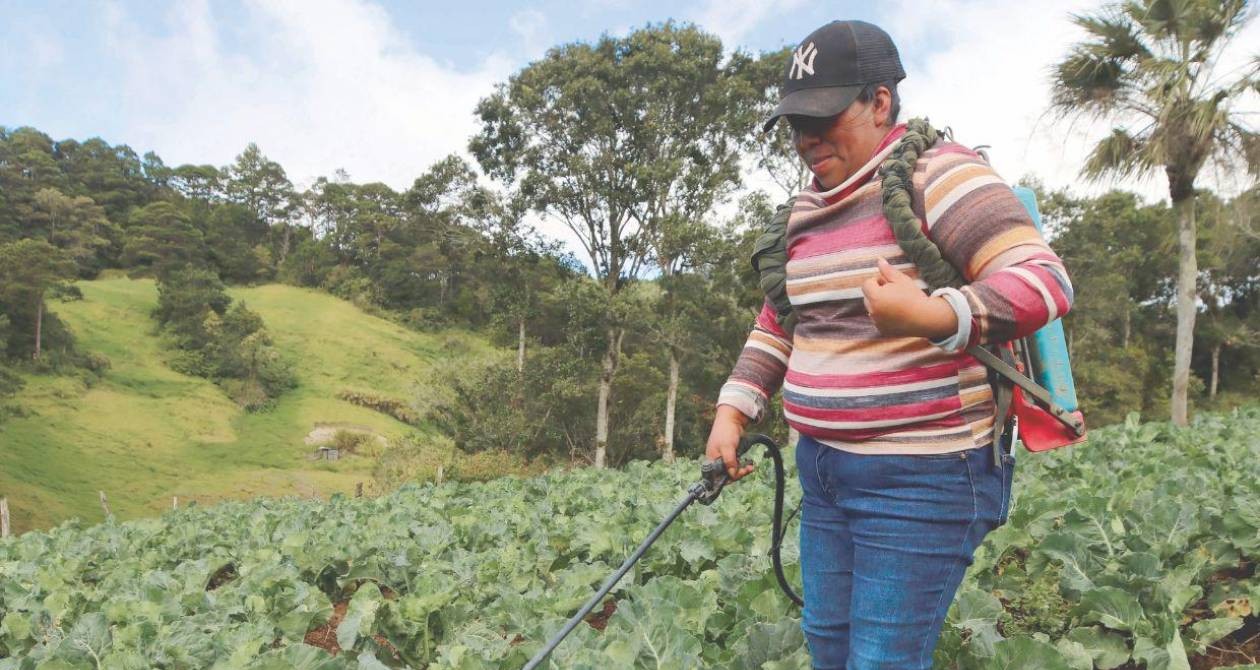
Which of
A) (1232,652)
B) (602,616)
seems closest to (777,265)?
(1232,652)

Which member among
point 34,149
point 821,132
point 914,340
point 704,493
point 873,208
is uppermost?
point 34,149

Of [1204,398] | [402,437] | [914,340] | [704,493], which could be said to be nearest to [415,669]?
[704,493]

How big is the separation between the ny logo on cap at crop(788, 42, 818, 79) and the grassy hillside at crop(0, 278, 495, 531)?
3018 cm

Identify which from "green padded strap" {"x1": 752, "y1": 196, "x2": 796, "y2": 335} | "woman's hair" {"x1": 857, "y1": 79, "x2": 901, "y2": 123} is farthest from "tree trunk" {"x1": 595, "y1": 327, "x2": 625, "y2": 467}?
"woman's hair" {"x1": 857, "y1": 79, "x2": 901, "y2": 123}

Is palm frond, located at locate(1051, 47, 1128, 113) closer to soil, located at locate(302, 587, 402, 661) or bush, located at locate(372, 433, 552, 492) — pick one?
soil, located at locate(302, 587, 402, 661)

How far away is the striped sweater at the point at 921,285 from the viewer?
48.2 inches

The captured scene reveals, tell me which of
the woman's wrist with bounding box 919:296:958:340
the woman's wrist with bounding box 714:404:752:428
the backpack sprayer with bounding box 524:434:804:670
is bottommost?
the backpack sprayer with bounding box 524:434:804:670

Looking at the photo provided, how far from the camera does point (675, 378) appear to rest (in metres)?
23.1

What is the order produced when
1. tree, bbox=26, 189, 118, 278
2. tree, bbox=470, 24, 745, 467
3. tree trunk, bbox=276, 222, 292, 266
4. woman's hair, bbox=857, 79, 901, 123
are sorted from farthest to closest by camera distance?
1. tree trunk, bbox=276, 222, 292, 266
2. tree, bbox=26, 189, 118, 278
3. tree, bbox=470, 24, 745, 467
4. woman's hair, bbox=857, 79, 901, 123

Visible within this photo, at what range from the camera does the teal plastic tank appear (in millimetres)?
1428

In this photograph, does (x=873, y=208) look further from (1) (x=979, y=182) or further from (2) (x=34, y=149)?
(2) (x=34, y=149)

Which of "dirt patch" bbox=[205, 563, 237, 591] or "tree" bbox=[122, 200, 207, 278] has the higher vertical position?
"tree" bbox=[122, 200, 207, 278]

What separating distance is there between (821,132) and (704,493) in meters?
0.98

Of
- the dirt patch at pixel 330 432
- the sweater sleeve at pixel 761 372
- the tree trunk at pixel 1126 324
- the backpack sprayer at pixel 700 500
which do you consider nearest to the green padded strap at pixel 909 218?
the sweater sleeve at pixel 761 372
